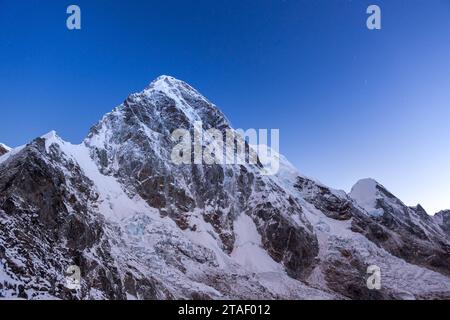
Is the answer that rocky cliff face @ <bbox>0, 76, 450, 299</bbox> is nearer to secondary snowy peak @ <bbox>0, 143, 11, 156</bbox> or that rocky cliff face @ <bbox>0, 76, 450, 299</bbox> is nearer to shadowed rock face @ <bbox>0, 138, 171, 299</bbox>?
shadowed rock face @ <bbox>0, 138, 171, 299</bbox>

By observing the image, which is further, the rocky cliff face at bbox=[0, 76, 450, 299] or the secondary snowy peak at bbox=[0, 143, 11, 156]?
the secondary snowy peak at bbox=[0, 143, 11, 156]

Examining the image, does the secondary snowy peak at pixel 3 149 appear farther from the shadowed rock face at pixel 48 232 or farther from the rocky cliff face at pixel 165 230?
the shadowed rock face at pixel 48 232

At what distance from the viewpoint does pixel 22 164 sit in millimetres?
104125

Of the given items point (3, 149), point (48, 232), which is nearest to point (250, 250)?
point (48, 232)

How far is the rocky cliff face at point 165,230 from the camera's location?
300 feet

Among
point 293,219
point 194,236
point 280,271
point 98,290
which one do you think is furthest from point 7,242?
point 293,219

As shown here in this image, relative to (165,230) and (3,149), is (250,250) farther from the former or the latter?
(3,149)

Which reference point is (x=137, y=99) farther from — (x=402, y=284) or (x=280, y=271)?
(x=402, y=284)

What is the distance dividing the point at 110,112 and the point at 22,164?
87.3 metres

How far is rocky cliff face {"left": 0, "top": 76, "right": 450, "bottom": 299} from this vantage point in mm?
91438

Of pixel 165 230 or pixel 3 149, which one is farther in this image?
pixel 3 149

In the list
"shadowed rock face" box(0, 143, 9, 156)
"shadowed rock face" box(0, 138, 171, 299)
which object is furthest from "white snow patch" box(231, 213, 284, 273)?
"shadowed rock face" box(0, 143, 9, 156)

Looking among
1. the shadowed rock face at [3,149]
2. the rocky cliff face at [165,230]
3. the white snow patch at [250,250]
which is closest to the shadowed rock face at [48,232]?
the rocky cliff face at [165,230]

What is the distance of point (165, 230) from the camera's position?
142 meters
